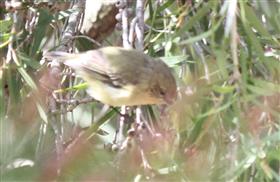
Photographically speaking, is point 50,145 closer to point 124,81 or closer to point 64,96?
point 64,96

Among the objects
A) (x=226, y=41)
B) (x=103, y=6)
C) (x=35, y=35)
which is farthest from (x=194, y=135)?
(x=103, y=6)

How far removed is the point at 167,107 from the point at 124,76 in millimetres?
149

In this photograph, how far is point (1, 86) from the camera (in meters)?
1.47

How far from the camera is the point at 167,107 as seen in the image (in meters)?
1.44

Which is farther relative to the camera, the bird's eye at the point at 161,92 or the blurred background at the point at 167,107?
the bird's eye at the point at 161,92

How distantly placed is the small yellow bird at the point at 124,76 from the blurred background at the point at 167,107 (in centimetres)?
3

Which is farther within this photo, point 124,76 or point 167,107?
point 124,76

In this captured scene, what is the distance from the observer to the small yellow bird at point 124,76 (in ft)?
4.85

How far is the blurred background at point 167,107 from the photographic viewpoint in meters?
1.17

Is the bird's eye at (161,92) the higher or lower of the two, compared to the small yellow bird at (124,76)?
lower

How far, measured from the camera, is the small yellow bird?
4.85ft

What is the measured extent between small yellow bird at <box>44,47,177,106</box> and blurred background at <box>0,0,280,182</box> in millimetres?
32

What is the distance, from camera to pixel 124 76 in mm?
1547

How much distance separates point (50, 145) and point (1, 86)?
0.76 ft
